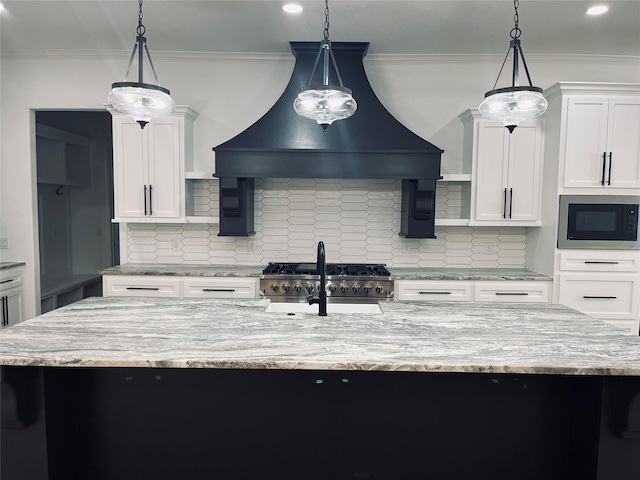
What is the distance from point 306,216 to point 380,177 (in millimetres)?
885

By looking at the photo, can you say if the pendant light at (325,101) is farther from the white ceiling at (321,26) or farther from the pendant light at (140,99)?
the white ceiling at (321,26)

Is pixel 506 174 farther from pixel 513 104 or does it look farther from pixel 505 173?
pixel 513 104

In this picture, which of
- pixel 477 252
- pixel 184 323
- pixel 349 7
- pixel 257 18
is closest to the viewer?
pixel 184 323

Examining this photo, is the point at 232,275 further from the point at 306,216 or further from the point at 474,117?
the point at 474,117

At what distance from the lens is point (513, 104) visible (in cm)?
203

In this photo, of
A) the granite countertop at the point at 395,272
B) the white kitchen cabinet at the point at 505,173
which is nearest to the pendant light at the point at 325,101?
the granite countertop at the point at 395,272

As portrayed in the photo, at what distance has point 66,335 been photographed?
175 centimetres

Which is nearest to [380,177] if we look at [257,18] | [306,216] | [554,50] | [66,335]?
[306,216]

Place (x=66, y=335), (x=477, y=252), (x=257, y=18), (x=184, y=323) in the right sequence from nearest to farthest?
(x=66, y=335), (x=184, y=323), (x=257, y=18), (x=477, y=252)

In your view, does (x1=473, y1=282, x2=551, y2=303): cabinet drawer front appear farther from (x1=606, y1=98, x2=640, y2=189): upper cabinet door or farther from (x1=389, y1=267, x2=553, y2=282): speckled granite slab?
(x1=606, y1=98, x2=640, y2=189): upper cabinet door

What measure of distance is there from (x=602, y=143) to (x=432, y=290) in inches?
69.1

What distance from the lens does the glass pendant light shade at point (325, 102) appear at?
6.32 feet

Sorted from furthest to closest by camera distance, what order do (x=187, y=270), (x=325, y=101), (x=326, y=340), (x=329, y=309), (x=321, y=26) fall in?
(x=187, y=270) < (x=321, y=26) < (x=329, y=309) < (x=325, y=101) < (x=326, y=340)

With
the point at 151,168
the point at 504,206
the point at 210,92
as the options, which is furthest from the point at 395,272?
the point at 210,92
